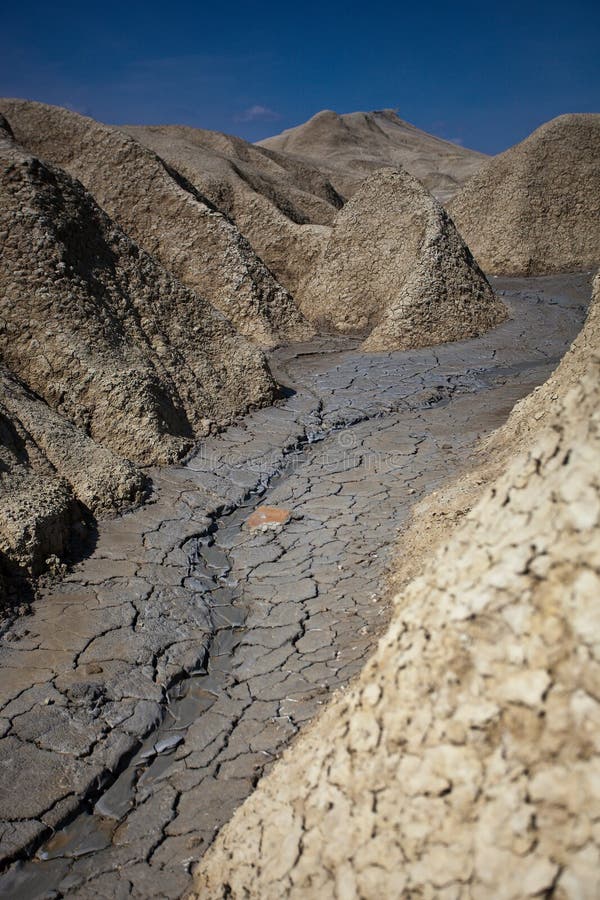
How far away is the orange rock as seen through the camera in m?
4.82

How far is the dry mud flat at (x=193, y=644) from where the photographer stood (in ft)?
8.47

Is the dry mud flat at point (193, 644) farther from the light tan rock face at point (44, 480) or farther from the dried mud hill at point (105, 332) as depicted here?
the dried mud hill at point (105, 332)

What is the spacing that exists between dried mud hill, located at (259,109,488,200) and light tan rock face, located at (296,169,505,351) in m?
15.0

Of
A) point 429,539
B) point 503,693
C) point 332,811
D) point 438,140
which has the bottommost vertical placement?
point 429,539

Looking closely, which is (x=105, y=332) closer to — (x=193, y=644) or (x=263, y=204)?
(x=193, y=644)

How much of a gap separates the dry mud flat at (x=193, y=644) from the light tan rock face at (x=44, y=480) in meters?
0.23

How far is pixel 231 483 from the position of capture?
5.39 m

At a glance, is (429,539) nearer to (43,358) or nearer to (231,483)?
(231,483)

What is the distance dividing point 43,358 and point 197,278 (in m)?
4.32

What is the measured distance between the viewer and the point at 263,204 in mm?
12328

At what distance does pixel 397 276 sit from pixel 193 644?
7.73 metres

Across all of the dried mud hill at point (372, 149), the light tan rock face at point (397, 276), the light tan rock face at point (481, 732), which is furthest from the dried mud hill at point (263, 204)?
the dried mud hill at point (372, 149)

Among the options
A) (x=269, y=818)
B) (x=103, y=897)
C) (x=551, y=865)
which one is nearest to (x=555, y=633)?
(x=551, y=865)

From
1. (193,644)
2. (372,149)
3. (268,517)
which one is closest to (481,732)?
(193,644)
